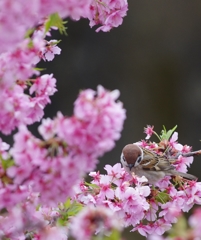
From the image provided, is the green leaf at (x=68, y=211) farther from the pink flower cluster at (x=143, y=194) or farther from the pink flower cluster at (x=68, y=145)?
the pink flower cluster at (x=68, y=145)

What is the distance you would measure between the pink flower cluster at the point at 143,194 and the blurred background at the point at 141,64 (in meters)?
4.39

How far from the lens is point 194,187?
2523mm

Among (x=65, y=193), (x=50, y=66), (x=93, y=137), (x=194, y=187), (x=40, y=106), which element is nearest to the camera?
(x=93, y=137)

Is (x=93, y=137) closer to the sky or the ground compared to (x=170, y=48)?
closer to the ground

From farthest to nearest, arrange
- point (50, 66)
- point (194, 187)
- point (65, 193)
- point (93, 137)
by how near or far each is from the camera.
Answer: point (50, 66), point (194, 187), point (65, 193), point (93, 137)

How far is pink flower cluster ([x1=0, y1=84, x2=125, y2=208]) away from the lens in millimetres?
1403

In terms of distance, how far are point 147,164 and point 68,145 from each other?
5.73 feet

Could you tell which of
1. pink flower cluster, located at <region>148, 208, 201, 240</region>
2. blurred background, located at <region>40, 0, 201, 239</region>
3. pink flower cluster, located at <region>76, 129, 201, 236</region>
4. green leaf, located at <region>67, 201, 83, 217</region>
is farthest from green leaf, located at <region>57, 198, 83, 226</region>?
blurred background, located at <region>40, 0, 201, 239</region>

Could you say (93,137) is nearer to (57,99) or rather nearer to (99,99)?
(99,99)

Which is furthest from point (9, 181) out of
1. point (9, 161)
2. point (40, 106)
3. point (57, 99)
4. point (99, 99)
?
point (57, 99)

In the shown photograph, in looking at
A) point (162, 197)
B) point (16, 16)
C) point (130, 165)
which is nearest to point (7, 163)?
point (16, 16)

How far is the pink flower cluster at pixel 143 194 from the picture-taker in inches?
93.8

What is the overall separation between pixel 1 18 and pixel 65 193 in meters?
0.50

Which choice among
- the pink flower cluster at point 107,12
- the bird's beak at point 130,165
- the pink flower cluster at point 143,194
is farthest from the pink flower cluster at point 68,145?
the bird's beak at point 130,165
